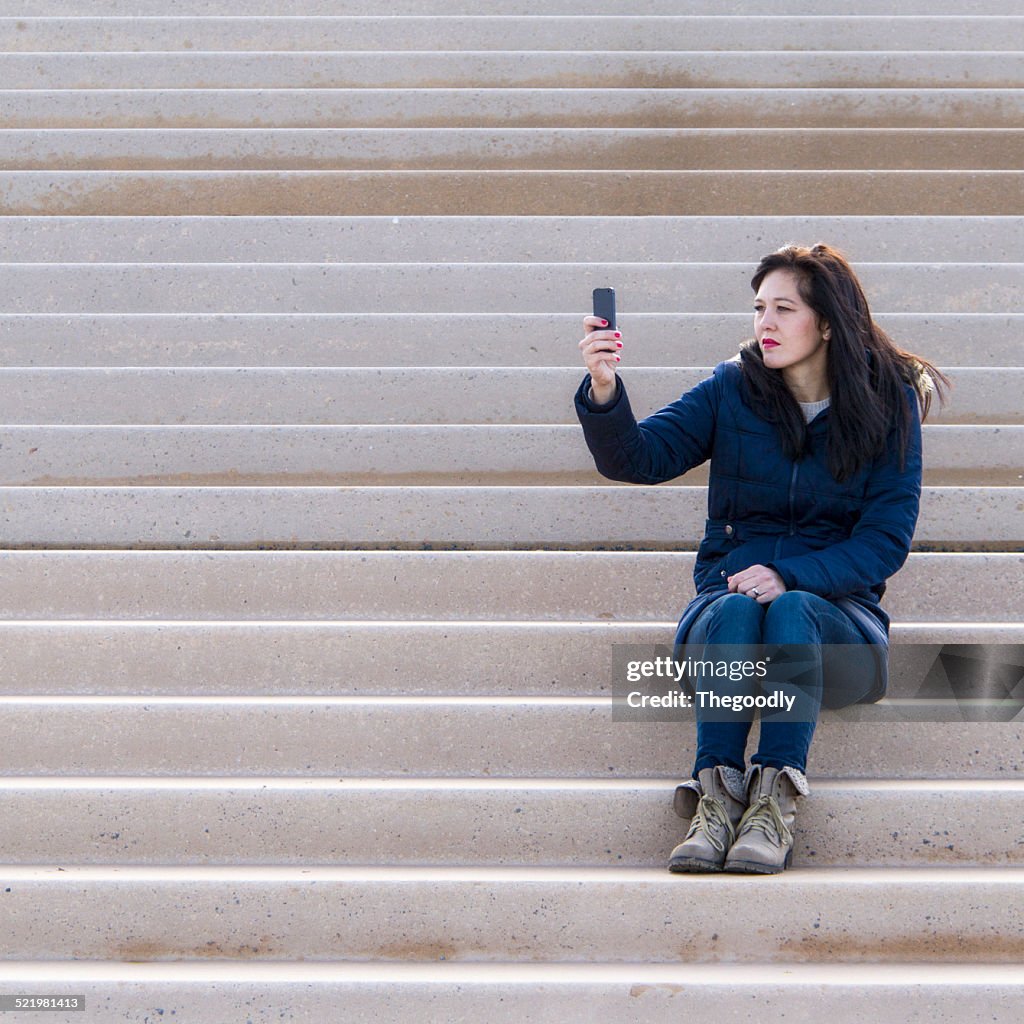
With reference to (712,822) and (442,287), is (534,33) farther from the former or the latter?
(712,822)

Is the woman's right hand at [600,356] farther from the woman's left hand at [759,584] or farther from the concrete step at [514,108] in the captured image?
the concrete step at [514,108]

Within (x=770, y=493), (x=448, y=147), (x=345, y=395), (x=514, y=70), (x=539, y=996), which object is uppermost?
(x=514, y=70)

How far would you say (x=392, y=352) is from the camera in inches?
146

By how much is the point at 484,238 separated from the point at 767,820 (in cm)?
248


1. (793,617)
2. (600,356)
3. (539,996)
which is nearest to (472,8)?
(600,356)

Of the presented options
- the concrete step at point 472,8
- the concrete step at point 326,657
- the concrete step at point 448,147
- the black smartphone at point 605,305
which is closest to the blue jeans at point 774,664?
the concrete step at point 326,657

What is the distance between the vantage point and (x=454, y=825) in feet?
7.63

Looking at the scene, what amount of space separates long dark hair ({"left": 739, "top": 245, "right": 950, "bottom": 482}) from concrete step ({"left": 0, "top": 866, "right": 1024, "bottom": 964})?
0.82m

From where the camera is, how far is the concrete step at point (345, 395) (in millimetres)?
3473

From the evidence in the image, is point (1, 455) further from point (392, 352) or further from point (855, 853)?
point (855, 853)

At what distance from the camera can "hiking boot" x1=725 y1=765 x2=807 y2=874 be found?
214 cm

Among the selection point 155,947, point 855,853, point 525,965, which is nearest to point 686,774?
point 855,853

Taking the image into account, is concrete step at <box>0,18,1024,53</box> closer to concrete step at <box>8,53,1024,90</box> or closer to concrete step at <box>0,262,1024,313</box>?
concrete step at <box>8,53,1024,90</box>

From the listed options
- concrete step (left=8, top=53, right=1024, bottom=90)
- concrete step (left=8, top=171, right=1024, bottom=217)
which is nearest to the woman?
concrete step (left=8, top=171, right=1024, bottom=217)
